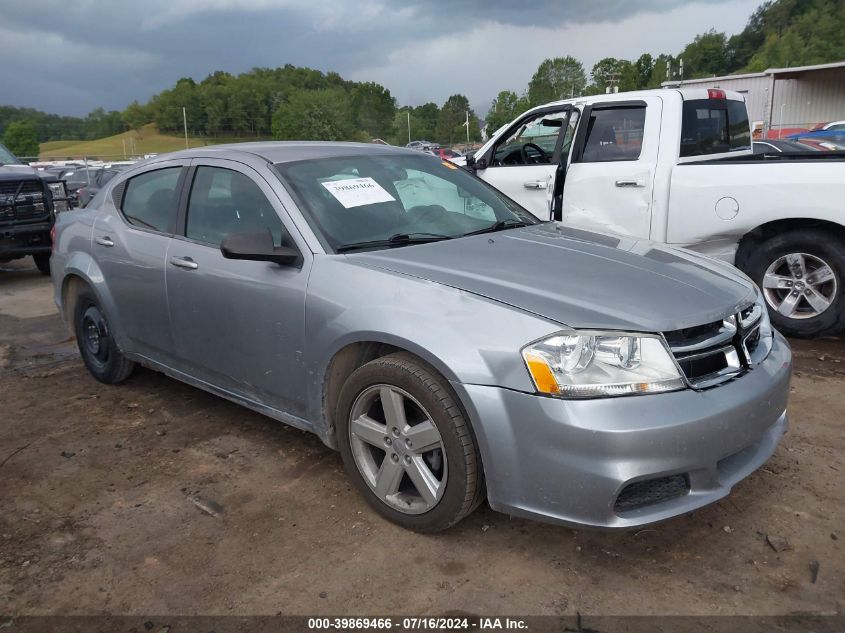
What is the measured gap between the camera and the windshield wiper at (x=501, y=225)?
3654 millimetres

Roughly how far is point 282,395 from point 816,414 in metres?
3.02

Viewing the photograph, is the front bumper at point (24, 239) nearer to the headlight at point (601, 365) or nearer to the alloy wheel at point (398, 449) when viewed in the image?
the alloy wheel at point (398, 449)

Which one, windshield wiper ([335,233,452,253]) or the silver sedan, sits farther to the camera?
windshield wiper ([335,233,452,253])

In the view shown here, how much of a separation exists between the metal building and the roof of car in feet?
114

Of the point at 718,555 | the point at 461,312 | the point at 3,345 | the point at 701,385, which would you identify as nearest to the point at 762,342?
the point at 701,385

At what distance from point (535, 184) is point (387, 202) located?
3197 mm

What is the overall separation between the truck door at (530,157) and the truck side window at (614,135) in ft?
0.77

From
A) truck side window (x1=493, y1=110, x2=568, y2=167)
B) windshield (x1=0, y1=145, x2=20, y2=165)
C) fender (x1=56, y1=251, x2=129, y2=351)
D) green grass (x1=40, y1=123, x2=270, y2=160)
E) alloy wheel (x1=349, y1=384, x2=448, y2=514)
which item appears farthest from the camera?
green grass (x1=40, y1=123, x2=270, y2=160)

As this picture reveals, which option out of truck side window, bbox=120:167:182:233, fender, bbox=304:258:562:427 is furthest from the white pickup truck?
truck side window, bbox=120:167:182:233

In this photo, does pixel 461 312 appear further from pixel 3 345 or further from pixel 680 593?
pixel 3 345

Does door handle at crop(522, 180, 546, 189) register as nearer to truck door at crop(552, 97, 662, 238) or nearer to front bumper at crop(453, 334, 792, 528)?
truck door at crop(552, 97, 662, 238)

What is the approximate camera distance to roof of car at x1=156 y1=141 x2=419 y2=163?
3711 mm

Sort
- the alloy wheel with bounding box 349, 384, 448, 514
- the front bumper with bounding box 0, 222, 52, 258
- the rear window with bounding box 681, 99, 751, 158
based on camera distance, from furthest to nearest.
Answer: the front bumper with bounding box 0, 222, 52, 258, the rear window with bounding box 681, 99, 751, 158, the alloy wheel with bounding box 349, 384, 448, 514

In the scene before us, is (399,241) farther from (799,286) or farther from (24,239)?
(24,239)
